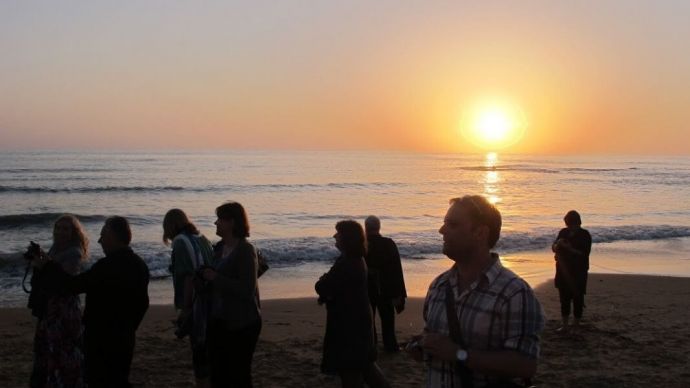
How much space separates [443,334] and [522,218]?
30437mm

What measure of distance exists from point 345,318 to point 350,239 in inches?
23.6

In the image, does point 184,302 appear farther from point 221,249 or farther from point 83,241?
point 83,241

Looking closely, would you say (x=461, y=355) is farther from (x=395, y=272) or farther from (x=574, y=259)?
(x=574, y=259)

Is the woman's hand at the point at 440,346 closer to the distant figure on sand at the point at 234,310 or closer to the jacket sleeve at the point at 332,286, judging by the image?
the distant figure on sand at the point at 234,310

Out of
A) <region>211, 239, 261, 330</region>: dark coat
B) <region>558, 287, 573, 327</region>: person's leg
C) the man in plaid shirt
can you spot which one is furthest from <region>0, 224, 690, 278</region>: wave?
the man in plaid shirt

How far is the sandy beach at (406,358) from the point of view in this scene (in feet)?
22.8

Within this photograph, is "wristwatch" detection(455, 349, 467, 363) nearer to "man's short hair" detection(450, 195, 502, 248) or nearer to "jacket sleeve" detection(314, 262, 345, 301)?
"man's short hair" detection(450, 195, 502, 248)

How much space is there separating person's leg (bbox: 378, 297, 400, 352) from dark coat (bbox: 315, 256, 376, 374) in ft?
8.27

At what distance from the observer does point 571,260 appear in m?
8.75

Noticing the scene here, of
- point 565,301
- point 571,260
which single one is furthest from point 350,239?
point 565,301

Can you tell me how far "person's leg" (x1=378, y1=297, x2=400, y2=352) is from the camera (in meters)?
7.92

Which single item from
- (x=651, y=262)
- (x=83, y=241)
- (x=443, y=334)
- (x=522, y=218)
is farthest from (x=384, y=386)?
(x=522, y=218)

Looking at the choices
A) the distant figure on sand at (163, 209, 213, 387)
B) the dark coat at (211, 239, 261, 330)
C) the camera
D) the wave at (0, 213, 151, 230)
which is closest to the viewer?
the camera

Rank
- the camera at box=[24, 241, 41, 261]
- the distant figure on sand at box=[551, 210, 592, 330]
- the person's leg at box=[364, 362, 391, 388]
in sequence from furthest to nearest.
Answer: the distant figure on sand at box=[551, 210, 592, 330] → the person's leg at box=[364, 362, 391, 388] → the camera at box=[24, 241, 41, 261]
